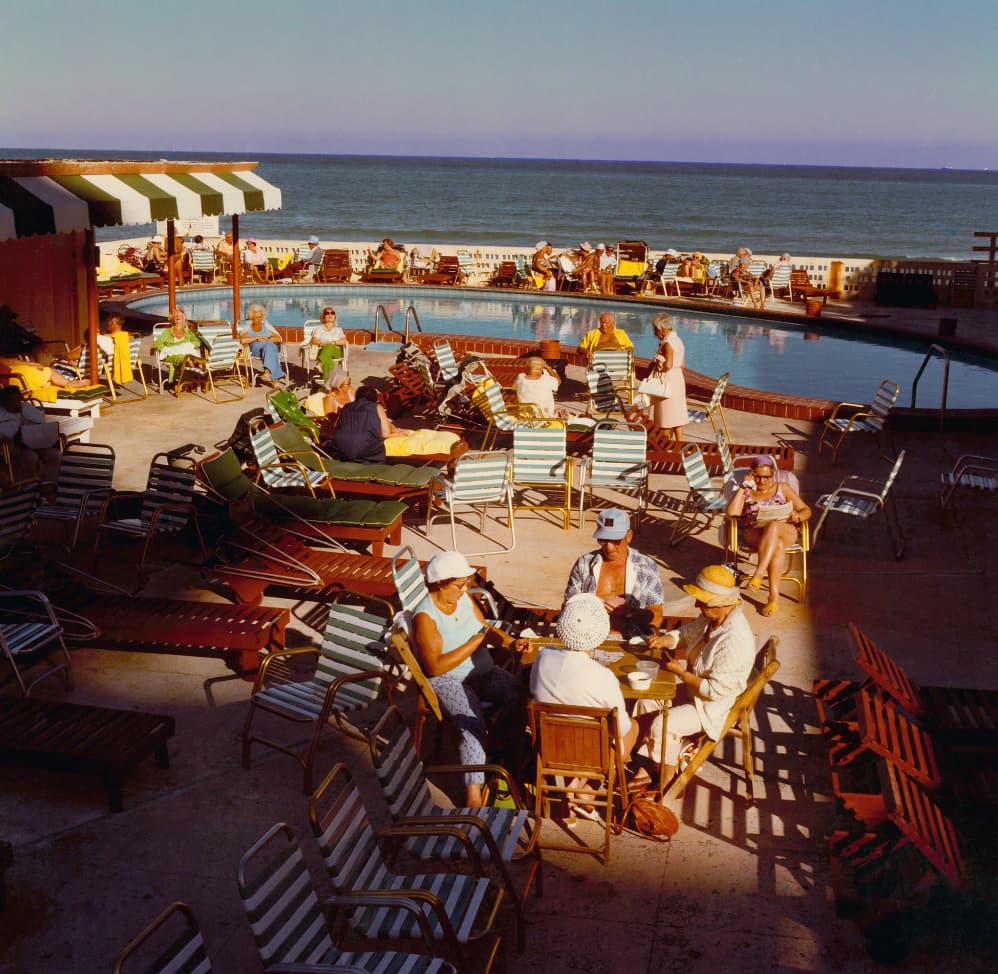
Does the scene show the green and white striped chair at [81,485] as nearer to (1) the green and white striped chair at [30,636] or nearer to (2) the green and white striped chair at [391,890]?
(1) the green and white striped chair at [30,636]

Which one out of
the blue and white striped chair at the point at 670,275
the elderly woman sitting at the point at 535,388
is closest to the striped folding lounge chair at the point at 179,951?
the elderly woman sitting at the point at 535,388

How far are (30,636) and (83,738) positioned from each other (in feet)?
3.26

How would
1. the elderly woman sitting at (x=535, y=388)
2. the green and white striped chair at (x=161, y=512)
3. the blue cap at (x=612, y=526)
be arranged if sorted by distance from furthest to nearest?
the elderly woman sitting at (x=535, y=388) < the green and white striped chair at (x=161, y=512) < the blue cap at (x=612, y=526)

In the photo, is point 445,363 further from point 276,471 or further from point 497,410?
point 276,471

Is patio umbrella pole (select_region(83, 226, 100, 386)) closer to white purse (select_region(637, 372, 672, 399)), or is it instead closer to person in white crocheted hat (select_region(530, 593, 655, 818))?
white purse (select_region(637, 372, 672, 399))

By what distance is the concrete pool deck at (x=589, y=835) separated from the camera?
13.3ft

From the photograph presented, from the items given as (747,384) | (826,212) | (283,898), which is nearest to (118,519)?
(283,898)

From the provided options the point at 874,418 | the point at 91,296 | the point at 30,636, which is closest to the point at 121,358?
the point at 91,296

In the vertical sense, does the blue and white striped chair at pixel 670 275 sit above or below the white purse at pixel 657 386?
above

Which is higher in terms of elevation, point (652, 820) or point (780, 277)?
point (780, 277)

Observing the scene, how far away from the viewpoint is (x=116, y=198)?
10891 mm

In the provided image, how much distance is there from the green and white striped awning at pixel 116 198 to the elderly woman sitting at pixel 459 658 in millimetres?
5518

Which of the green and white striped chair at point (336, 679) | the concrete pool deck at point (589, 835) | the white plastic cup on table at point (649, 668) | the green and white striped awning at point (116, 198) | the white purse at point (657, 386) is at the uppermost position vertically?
the green and white striped awning at point (116, 198)

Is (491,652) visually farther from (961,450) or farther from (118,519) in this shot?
(961,450)
